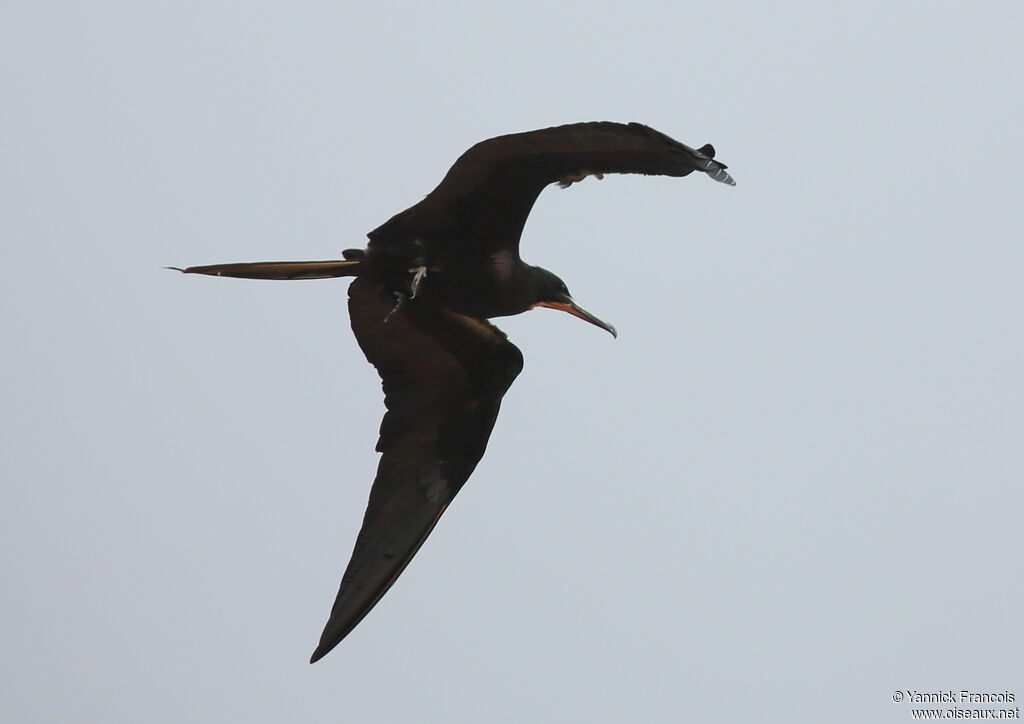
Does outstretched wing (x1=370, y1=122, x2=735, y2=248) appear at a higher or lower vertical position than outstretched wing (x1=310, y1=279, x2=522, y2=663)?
higher

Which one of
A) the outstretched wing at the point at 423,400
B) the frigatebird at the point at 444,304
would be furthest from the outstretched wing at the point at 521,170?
A: the outstretched wing at the point at 423,400

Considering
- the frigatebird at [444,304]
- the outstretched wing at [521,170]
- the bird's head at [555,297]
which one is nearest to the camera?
the outstretched wing at [521,170]

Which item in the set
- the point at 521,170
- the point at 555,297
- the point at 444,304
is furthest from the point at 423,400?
the point at 521,170

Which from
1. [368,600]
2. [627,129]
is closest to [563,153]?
[627,129]

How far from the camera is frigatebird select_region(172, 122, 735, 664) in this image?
6.68m

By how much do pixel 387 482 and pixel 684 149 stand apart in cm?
260

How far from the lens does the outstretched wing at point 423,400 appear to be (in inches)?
297

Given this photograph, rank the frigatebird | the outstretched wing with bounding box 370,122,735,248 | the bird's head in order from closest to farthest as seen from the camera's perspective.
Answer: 1. the outstretched wing with bounding box 370,122,735,248
2. the frigatebird
3. the bird's head

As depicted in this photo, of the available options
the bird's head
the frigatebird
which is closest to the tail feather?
the frigatebird

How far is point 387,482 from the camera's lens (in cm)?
769

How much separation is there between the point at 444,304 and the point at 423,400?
60 centimetres

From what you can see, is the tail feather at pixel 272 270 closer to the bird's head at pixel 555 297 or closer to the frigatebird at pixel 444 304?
the frigatebird at pixel 444 304

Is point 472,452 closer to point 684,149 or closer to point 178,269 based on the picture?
point 178,269

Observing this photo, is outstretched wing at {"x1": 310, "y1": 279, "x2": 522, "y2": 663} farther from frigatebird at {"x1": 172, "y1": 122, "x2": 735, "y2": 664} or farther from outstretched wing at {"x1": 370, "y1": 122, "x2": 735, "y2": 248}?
outstretched wing at {"x1": 370, "y1": 122, "x2": 735, "y2": 248}
